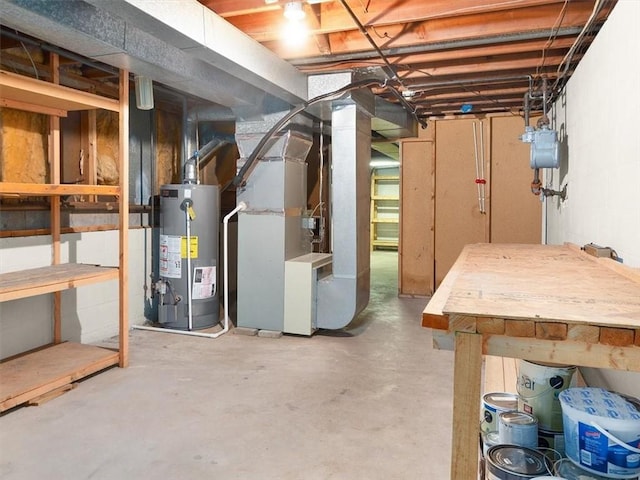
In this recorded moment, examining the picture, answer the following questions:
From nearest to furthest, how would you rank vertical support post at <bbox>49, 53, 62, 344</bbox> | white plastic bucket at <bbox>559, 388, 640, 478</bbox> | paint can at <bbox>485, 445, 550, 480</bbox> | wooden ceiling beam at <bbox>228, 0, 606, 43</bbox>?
white plastic bucket at <bbox>559, 388, 640, 478</bbox> < paint can at <bbox>485, 445, 550, 480</bbox> < wooden ceiling beam at <bbox>228, 0, 606, 43</bbox> < vertical support post at <bbox>49, 53, 62, 344</bbox>

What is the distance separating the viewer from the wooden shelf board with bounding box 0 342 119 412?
245 cm

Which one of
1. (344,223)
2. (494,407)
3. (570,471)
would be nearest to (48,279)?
(344,223)

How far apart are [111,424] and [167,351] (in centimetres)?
118

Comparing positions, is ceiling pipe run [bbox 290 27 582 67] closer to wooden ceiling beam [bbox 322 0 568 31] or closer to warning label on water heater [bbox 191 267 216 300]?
wooden ceiling beam [bbox 322 0 568 31]

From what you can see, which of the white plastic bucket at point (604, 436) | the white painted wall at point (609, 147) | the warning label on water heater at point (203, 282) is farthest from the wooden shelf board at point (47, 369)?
the white painted wall at point (609, 147)

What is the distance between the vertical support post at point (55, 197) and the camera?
2.91 m

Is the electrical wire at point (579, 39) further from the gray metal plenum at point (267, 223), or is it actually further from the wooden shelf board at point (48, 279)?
the wooden shelf board at point (48, 279)

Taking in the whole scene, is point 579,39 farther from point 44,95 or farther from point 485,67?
point 44,95

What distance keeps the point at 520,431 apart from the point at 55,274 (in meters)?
2.67

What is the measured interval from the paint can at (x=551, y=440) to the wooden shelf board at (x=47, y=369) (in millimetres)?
2490

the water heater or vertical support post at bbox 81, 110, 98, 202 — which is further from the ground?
vertical support post at bbox 81, 110, 98, 202

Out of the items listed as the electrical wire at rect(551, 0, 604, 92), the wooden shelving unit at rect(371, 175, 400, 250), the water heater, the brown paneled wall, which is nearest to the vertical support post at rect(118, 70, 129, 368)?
the water heater

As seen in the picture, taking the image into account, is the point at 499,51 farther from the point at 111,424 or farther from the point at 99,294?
the point at 99,294

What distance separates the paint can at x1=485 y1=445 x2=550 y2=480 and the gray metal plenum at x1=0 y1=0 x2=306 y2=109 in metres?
2.17
